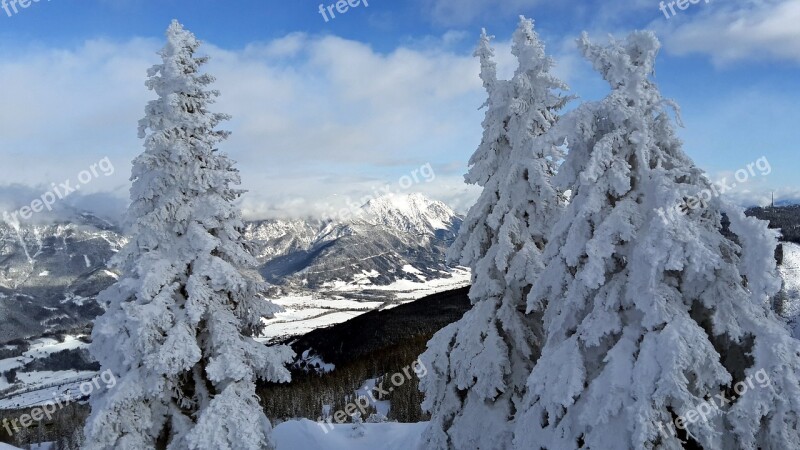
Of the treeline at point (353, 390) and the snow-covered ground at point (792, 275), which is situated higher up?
the treeline at point (353, 390)

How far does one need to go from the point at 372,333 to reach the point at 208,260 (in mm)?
114810

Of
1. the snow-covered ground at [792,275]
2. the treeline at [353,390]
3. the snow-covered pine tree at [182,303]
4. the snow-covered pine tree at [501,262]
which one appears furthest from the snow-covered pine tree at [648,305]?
the snow-covered ground at [792,275]

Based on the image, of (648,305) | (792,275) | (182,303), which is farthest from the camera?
(792,275)

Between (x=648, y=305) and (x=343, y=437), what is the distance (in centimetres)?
2326

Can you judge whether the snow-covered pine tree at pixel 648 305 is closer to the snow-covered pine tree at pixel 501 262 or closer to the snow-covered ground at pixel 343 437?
the snow-covered pine tree at pixel 501 262

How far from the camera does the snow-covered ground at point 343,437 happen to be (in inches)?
934

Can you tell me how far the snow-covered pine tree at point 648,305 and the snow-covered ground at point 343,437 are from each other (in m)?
15.7

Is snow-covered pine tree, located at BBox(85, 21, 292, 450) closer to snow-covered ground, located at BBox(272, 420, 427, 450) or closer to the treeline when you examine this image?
snow-covered ground, located at BBox(272, 420, 427, 450)

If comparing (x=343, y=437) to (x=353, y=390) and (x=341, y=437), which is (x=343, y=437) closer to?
(x=341, y=437)

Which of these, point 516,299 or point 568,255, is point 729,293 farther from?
point 516,299

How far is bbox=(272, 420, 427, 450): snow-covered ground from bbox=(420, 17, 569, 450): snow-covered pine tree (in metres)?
8.15

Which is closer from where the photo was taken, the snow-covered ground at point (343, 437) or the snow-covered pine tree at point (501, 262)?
the snow-covered pine tree at point (501, 262)

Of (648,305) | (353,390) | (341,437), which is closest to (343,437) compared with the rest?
(341,437)

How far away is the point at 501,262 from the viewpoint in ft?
51.0
